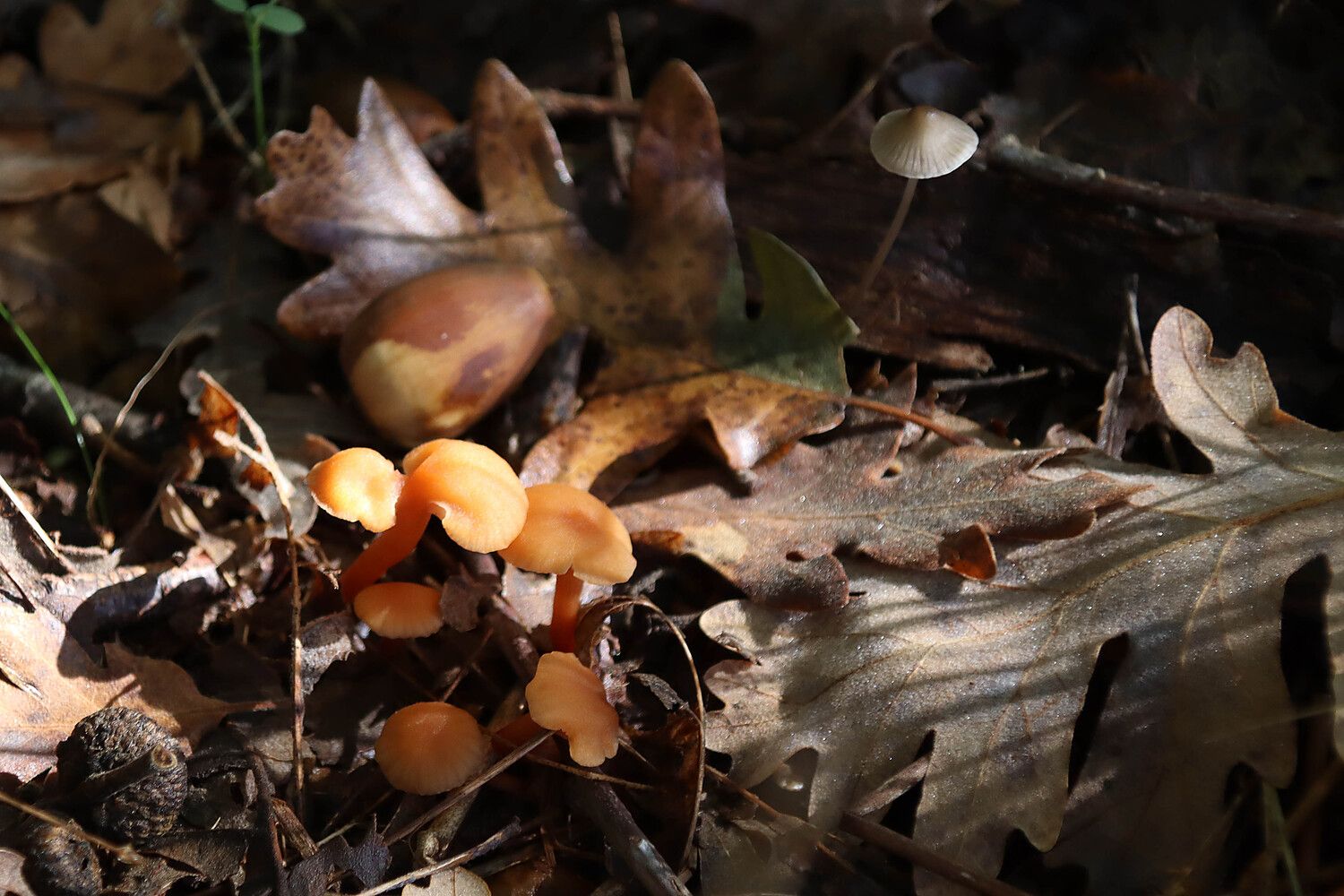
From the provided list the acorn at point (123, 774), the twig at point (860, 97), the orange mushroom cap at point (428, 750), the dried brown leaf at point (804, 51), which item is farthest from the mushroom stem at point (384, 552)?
the dried brown leaf at point (804, 51)

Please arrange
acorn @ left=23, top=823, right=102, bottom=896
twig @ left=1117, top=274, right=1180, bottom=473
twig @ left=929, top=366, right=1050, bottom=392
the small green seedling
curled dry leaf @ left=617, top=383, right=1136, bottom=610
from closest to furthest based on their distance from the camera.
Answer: acorn @ left=23, top=823, right=102, bottom=896, curled dry leaf @ left=617, top=383, right=1136, bottom=610, twig @ left=1117, top=274, right=1180, bottom=473, twig @ left=929, top=366, right=1050, bottom=392, the small green seedling

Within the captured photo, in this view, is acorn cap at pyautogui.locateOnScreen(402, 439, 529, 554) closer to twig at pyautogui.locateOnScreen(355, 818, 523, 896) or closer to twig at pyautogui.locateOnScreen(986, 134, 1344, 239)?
twig at pyautogui.locateOnScreen(355, 818, 523, 896)

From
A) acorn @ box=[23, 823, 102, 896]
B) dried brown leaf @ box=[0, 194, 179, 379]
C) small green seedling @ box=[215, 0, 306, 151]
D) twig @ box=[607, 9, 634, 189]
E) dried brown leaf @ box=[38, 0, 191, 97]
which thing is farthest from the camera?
dried brown leaf @ box=[38, 0, 191, 97]

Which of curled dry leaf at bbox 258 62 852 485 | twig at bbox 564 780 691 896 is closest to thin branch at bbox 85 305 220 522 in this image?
curled dry leaf at bbox 258 62 852 485

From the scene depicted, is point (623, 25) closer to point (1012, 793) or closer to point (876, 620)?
point (876, 620)

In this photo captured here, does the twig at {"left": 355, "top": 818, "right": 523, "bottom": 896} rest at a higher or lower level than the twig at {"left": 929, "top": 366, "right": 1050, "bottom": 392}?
lower

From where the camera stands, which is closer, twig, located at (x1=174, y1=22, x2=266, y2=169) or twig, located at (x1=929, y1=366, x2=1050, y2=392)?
twig, located at (x1=929, y1=366, x2=1050, y2=392)

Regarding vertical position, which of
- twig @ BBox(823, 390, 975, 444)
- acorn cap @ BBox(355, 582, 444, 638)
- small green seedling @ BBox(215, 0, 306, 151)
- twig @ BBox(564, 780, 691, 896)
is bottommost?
twig @ BBox(564, 780, 691, 896)
